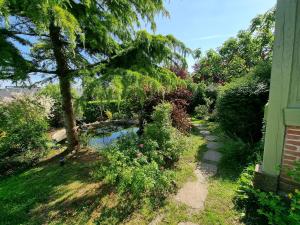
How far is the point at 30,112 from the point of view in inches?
286

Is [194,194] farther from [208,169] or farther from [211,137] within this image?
[211,137]

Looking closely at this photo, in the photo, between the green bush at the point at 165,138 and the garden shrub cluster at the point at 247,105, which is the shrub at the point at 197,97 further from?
the green bush at the point at 165,138

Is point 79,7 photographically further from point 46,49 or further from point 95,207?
point 95,207

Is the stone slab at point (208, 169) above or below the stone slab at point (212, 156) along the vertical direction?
below

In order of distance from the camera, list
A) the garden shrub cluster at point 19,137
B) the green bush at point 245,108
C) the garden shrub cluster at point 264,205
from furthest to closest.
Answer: the garden shrub cluster at point 19,137 → the green bush at point 245,108 → the garden shrub cluster at point 264,205

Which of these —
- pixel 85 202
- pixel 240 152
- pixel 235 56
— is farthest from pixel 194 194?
pixel 235 56

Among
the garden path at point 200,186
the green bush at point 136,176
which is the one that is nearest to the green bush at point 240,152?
the garden path at point 200,186

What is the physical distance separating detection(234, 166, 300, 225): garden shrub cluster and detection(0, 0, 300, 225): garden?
0.06 ft

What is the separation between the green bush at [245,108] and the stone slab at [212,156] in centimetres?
75

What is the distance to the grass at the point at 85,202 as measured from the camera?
3.05 m

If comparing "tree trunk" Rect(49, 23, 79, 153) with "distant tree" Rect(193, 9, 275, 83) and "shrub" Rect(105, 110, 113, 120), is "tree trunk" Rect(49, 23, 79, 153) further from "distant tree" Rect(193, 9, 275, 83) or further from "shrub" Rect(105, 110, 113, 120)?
"distant tree" Rect(193, 9, 275, 83)

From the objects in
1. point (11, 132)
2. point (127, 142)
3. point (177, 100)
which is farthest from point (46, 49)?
point (177, 100)

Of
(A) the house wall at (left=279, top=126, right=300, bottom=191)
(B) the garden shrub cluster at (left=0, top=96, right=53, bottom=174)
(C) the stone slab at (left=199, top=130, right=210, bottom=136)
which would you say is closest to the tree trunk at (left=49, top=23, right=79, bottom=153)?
(B) the garden shrub cluster at (left=0, top=96, right=53, bottom=174)

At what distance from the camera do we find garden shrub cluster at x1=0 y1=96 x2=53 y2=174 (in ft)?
18.5
